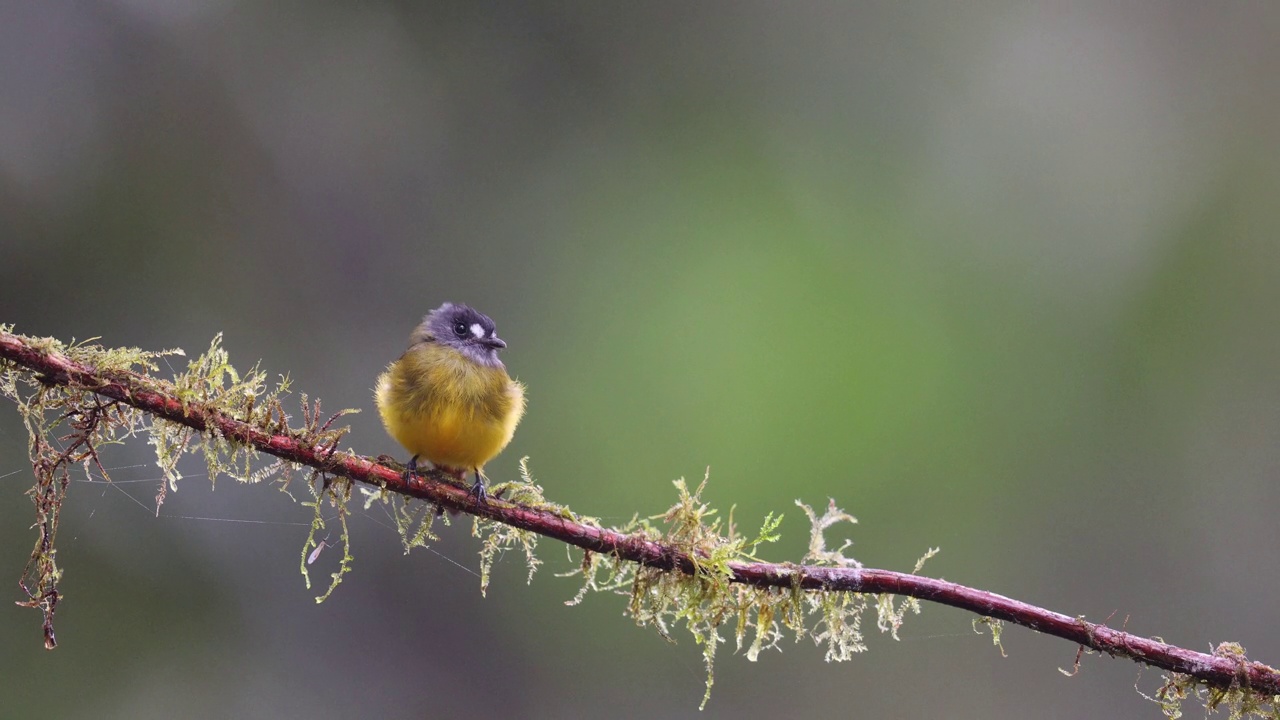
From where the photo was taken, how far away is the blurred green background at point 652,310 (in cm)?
625

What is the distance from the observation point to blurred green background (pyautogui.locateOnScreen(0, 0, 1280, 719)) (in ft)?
20.5

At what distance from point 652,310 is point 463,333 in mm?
3875

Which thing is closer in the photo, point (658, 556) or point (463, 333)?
point (658, 556)

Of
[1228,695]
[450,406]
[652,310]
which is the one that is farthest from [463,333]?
[652,310]

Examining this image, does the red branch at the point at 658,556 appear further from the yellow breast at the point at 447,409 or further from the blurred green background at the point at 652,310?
the blurred green background at the point at 652,310

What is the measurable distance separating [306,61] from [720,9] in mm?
3758

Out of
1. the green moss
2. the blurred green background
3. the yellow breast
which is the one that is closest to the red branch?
the green moss

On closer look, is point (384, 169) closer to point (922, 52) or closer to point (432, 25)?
point (432, 25)

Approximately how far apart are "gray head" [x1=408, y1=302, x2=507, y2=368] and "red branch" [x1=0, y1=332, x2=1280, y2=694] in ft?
3.84

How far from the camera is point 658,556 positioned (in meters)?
2.25

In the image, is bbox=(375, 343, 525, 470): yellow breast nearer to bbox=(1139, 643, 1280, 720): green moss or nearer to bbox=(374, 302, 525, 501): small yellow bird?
bbox=(374, 302, 525, 501): small yellow bird

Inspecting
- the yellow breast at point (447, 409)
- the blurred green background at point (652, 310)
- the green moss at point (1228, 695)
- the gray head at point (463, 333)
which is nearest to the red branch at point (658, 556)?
the green moss at point (1228, 695)

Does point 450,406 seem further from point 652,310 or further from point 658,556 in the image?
point 652,310

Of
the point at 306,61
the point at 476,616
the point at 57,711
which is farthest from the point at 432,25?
the point at 57,711
